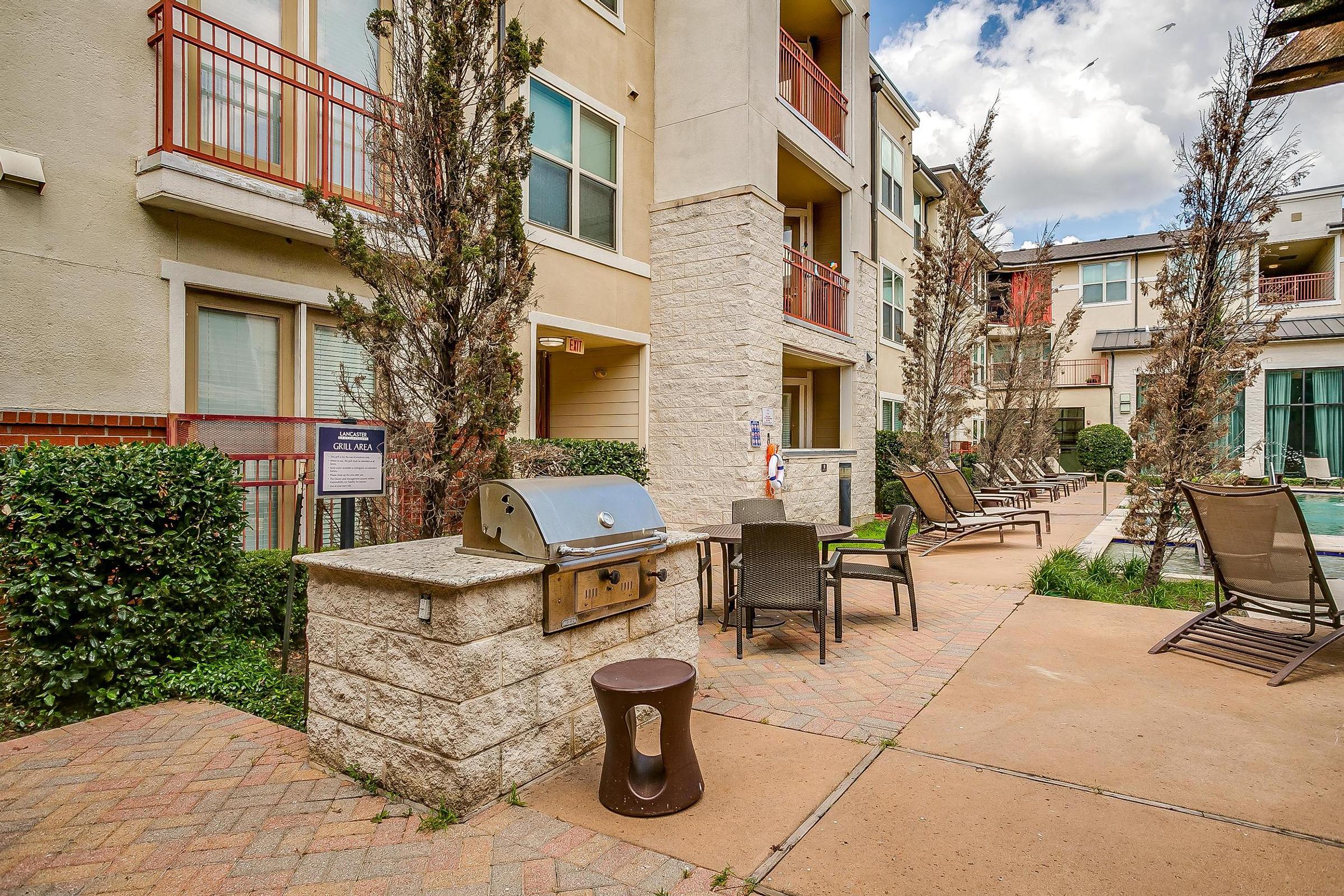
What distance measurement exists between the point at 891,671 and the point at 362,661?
3.36m

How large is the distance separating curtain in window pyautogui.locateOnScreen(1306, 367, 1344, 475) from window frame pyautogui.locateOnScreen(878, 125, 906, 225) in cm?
1537

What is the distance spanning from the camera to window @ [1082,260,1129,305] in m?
28.0

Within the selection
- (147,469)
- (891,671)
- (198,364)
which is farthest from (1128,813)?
(198,364)

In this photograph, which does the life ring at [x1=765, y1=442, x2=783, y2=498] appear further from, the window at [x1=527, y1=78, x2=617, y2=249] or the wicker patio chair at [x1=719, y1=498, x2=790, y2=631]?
the window at [x1=527, y1=78, x2=617, y2=249]

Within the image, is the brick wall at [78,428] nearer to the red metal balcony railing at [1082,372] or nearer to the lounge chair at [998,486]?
the lounge chair at [998,486]

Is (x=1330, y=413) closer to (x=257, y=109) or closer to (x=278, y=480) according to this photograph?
(x=278, y=480)

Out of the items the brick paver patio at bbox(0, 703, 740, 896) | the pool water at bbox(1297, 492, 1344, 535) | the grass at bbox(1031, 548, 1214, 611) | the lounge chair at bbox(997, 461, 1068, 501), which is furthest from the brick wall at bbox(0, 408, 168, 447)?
the lounge chair at bbox(997, 461, 1068, 501)

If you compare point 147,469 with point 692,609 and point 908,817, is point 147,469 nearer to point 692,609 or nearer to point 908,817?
point 692,609

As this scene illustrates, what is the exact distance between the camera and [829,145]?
12727 millimetres

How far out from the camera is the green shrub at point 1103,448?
24.3 m

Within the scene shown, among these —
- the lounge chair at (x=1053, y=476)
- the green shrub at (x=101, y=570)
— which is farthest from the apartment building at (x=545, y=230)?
the lounge chair at (x=1053, y=476)

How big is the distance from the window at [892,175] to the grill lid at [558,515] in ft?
51.5

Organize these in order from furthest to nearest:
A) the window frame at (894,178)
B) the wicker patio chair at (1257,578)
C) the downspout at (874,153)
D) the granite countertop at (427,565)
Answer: the window frame at (894,178) → the downspout at (874,153) → the wicker patio chair at (1257,578) → the granite countertop at (427,565)

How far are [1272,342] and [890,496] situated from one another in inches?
505
